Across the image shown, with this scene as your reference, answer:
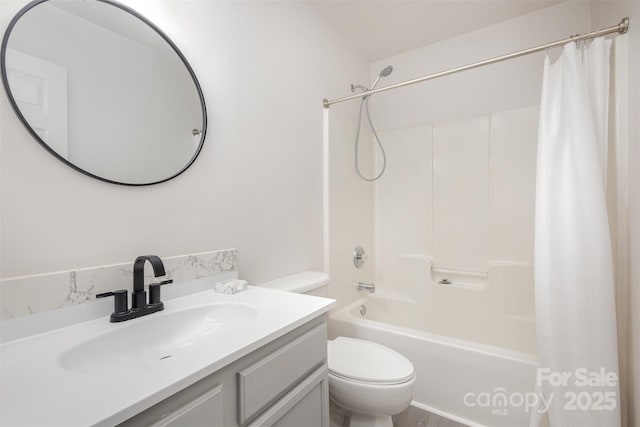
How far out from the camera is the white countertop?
0.46 metres

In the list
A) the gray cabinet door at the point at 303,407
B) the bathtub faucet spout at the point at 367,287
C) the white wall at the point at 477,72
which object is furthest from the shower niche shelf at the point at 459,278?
the gray cabinet door at the point at 303,407

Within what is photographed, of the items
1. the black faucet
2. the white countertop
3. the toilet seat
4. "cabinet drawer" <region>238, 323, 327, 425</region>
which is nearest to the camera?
the white countertop

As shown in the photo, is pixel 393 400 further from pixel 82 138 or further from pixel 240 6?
pixel 240 6

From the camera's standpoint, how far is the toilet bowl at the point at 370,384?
1185mm

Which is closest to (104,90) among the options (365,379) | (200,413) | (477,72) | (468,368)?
(200,413)

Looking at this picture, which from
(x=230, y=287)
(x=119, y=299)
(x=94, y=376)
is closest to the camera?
(x=94, y=376)

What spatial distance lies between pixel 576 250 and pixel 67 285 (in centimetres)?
179

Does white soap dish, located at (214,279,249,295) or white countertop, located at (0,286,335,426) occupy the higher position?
white soap dish, located at (214,279,249,295)

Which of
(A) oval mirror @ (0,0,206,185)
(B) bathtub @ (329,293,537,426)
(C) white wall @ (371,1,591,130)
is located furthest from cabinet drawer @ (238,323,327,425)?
(C) white wall @ (371,1,591,130)

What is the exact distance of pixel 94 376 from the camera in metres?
0.56

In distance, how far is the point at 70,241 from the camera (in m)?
0.83

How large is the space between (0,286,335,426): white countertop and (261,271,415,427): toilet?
566 millimetres

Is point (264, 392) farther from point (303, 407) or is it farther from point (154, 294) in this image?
point (154, 294)

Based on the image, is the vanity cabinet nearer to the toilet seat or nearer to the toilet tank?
the toilet seat
